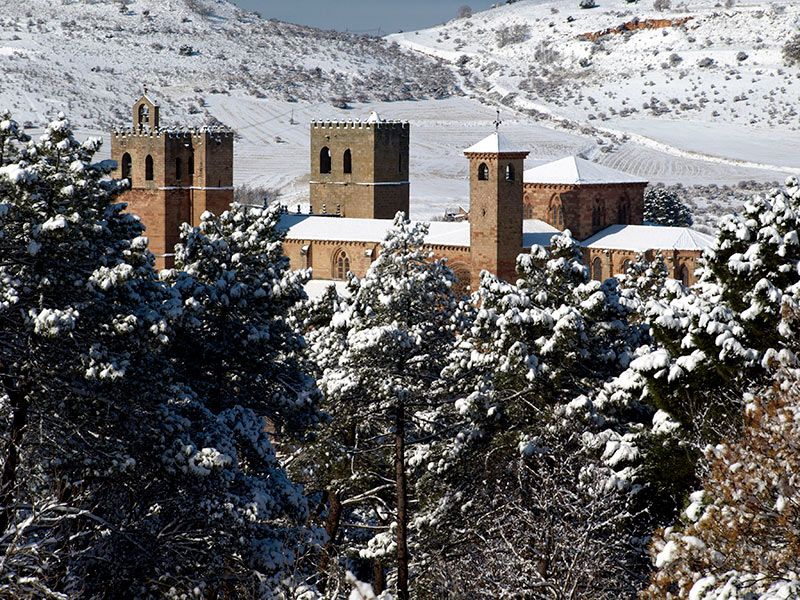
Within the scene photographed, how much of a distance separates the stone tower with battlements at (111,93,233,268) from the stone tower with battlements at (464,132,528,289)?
1183cm

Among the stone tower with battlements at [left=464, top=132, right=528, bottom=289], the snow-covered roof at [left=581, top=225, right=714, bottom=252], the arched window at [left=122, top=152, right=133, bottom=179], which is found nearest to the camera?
the stone tower with battlements at [left=464, top=132, right=528, bottom=289]

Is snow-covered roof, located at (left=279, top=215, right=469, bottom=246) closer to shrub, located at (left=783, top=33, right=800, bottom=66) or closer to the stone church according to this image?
the stone church

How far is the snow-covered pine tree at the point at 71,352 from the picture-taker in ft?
54.8

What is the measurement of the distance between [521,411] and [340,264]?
34.1 meters

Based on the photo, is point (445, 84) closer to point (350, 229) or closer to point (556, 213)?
point (350, 229)

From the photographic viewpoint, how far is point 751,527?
11.6 m

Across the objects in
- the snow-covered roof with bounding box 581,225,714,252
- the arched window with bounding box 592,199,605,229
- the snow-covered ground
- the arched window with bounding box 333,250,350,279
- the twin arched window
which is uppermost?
the snow-covered ground

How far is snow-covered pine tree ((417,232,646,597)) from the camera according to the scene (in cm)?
2100

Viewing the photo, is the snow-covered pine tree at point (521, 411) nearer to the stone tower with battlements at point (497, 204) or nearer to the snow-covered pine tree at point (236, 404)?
the snow-covered pine tree at point (236, 404)

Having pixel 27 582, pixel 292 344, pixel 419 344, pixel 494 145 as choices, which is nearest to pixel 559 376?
pixel 419 344

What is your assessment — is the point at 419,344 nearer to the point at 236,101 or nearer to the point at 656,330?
the point at 656,330

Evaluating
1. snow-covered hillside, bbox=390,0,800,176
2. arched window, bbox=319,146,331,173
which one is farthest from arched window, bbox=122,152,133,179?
snow-covered hillside, bbox=390,0,800,176

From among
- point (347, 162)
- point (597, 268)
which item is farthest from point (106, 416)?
point (347, 162)

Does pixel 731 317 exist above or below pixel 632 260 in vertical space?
above
